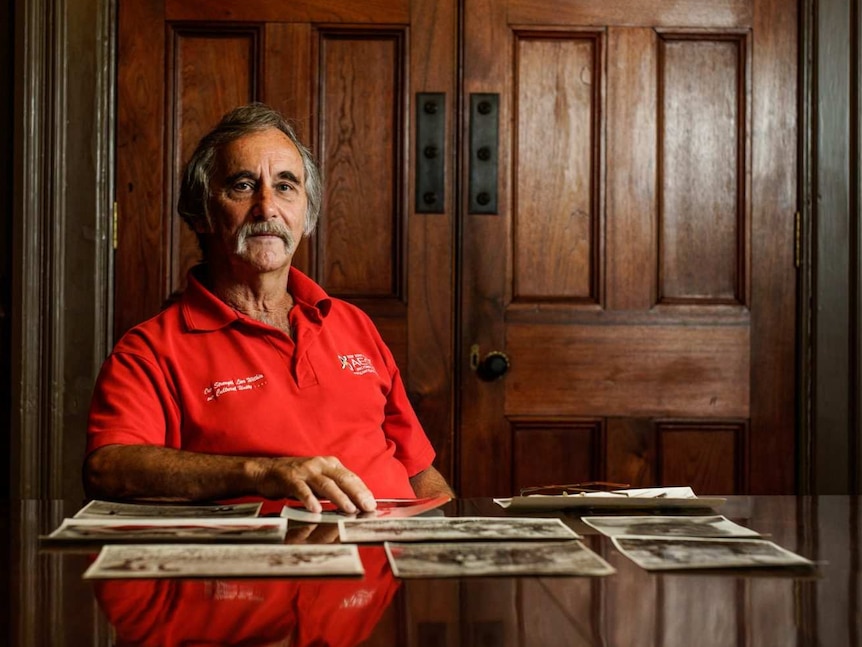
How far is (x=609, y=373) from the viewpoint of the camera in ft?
8.49

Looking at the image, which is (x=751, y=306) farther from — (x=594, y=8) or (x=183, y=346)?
(x=183, y=346)

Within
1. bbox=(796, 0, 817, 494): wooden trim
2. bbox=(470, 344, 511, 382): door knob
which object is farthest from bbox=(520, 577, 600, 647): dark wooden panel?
bbox=(796, 0, 817, 494): wooden trim

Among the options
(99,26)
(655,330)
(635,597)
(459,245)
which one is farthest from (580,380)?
(635,597)

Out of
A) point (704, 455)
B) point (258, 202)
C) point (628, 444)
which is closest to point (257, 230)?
point (258, 202)

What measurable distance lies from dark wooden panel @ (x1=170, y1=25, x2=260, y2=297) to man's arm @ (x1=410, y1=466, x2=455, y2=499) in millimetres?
1008

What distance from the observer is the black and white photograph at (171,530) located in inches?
39.9

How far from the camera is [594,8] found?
2.58 metres

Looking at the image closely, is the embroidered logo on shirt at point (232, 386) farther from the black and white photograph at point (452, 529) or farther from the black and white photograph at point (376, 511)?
the black and white photograph at point (452, 529)

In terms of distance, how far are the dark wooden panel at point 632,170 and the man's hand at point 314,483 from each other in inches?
57.7

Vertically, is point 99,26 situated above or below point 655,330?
above

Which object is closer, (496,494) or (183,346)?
(183,346)

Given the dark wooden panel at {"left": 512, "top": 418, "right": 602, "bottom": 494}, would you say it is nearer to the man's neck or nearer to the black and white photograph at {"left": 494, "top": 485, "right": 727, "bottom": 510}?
the man's neck

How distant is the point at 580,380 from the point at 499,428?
24 centimetres

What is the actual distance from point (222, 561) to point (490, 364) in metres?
1.68
